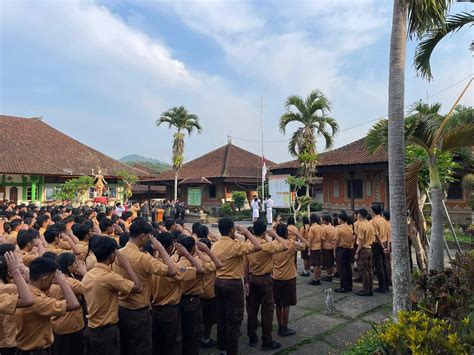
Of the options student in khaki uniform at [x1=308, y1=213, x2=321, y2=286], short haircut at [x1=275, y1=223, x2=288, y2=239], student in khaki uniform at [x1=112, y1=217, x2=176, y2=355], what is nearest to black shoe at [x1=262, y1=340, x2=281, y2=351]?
short haircut at [x1=275, y1=223, x2=288, y2=239]

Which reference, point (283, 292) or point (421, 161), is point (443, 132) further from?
point (283, 292)

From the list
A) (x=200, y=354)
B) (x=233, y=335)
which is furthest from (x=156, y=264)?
(x=200, y=354)

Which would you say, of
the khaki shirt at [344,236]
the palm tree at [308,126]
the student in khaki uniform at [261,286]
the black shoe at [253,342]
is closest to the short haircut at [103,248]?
the student in khaki uniform at [261,286]

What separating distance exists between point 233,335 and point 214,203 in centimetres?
2423

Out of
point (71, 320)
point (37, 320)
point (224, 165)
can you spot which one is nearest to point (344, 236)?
point (71, 320)

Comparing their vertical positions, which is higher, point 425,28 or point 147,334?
point 425,28

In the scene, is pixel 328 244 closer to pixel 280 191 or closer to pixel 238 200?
pixel 280 191

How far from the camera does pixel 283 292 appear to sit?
18.1 ft

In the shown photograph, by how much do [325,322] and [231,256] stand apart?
2.44 meters

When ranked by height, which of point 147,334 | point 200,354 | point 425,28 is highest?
point 425,28

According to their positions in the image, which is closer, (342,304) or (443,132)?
(443,132)

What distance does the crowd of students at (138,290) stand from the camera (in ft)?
10.4

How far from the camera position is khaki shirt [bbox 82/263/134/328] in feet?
11.0

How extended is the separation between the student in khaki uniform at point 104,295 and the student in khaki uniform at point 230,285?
1528 mm
